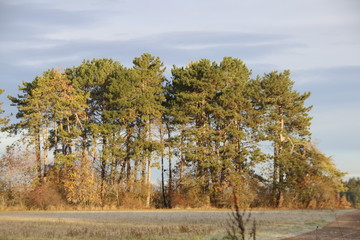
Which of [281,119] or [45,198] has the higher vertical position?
[281,119]

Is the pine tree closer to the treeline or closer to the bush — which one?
the treeline

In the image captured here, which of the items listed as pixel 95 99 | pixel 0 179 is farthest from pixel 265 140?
pixel 0 179

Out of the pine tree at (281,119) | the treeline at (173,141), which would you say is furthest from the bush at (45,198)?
the pine tree at (281,119)

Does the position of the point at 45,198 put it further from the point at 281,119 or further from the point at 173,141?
the point at 281,119

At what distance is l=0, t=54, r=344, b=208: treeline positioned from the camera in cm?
4172

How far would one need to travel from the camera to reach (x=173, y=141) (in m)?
43.8

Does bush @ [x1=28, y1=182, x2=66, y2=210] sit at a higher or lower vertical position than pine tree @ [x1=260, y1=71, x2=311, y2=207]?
lower

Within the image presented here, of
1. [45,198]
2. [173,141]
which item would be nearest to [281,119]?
[173,141]

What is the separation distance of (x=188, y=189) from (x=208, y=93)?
9.49 m

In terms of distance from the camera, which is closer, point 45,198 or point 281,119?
point 45,198

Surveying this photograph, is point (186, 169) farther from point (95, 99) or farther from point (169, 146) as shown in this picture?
point (95, 99)

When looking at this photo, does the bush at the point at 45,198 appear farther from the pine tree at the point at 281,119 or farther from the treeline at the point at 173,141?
the pine tree at the point at 281,119

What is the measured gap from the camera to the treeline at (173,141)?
41.7m

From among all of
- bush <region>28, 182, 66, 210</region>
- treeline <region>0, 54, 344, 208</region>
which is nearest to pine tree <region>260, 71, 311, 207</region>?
treeline <region>0, 54, 344, 208</region>
